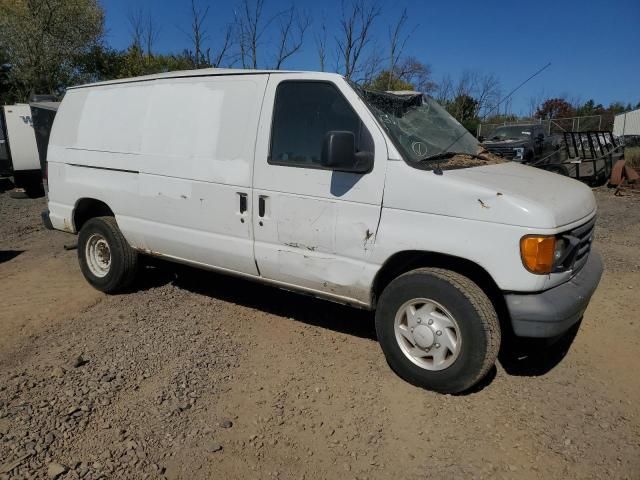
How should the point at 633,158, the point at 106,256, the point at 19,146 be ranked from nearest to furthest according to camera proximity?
1. the point at 106,256
2. the point at 19,146
3. the point at 633,158

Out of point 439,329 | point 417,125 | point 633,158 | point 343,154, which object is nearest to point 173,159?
point 343,154

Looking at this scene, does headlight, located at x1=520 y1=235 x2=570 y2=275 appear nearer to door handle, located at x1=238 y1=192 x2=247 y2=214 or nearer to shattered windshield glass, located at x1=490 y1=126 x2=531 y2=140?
door handle, located at x1=238 y1=192 x2=247 y2=214

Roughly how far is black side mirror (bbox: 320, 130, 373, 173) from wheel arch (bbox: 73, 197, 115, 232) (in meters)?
2.88

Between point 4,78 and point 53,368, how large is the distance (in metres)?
24.7

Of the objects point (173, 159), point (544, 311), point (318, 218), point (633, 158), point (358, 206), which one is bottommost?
point (633, 158)

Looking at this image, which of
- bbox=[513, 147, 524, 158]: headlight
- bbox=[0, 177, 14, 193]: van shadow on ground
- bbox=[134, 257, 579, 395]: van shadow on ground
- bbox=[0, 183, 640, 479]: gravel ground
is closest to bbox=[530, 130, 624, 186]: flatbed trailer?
bbox=[513, 147, 524, 158]: headlight

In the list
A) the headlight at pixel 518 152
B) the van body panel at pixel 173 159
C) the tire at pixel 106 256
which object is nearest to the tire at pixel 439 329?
the van body panel at pixel 173 159

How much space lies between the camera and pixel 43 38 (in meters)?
21.6

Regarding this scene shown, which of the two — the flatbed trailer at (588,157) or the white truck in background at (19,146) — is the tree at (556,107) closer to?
the flatbed trailer at (588,157)

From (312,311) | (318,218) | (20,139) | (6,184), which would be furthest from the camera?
(6,184)

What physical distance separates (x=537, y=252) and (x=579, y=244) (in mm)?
627

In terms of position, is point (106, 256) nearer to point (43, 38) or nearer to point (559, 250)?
point (559, 250)

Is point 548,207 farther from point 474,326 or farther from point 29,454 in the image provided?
point 29,454

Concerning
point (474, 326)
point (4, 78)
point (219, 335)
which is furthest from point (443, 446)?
point (4, 78)
